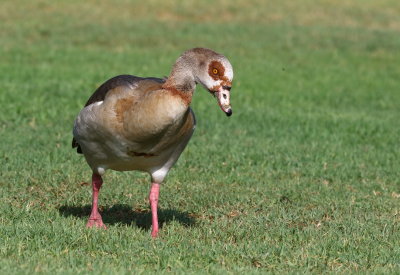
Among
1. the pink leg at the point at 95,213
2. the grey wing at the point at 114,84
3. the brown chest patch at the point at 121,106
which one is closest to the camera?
the brown chest patch at the point at 121,106

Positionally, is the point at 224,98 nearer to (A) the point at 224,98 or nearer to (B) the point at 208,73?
(A) the point at 224,98

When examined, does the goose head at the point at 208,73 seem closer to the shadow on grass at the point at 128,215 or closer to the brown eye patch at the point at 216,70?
the brown eye patch at the point at 216,70

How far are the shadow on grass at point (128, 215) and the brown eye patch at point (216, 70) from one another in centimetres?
194

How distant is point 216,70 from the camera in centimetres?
728

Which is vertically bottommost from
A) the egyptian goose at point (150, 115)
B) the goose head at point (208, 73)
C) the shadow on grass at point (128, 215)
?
the shadow on grass at point (128, 215)

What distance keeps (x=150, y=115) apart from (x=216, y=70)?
696mm

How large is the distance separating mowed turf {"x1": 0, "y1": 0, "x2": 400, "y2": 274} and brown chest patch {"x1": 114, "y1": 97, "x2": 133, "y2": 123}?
1.09m

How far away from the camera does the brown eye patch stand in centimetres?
725

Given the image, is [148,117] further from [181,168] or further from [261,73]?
[261,73]

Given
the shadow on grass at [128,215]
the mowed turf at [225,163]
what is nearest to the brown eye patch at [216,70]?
the mowed turf at [225,163]

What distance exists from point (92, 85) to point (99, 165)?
10.8 meters

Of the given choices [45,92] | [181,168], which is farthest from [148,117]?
[45,92]

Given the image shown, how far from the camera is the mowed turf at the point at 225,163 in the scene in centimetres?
726

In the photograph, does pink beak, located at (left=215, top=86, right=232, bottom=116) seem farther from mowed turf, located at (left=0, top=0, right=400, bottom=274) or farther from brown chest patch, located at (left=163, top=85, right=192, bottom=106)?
mowed turf, located at (left=0, top=0, right=400, bottom=274)
